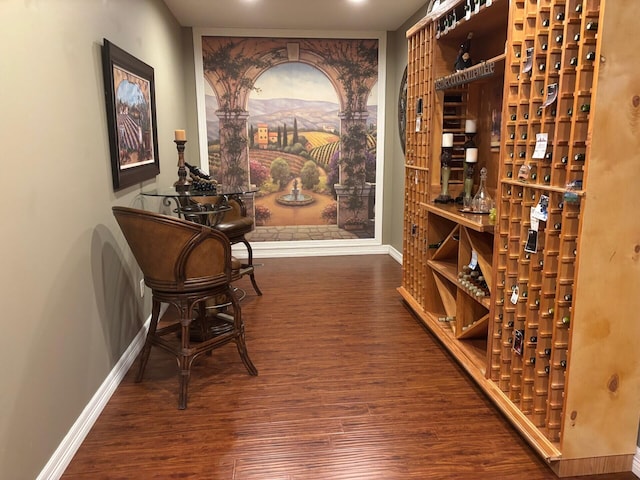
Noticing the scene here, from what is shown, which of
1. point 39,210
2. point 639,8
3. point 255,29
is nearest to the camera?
point 639,8

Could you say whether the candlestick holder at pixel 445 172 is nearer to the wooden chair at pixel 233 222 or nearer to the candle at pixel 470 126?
the candle at pixel 470 126

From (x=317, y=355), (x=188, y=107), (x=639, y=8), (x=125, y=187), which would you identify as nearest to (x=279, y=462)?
(x=317, y=355)

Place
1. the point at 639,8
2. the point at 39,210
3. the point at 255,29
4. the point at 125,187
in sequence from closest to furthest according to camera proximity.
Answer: the point at 639,8, the point at 39,210, the point at 125,187, the point at 255,29

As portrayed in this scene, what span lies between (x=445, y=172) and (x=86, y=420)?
2.54 metres

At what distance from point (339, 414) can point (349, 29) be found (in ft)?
14.0

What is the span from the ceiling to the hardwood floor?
2854mm

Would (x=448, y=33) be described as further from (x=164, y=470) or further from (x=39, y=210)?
(x=164, y=470)

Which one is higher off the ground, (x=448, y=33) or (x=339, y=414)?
(x=448, y=33)

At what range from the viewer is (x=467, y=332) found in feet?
9.47

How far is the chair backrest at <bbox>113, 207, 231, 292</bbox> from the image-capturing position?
2.30 meters

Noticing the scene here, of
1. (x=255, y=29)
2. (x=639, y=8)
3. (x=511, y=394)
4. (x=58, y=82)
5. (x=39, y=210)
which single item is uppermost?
(x=255, y=29)

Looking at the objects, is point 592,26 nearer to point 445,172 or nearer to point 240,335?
point 445,172

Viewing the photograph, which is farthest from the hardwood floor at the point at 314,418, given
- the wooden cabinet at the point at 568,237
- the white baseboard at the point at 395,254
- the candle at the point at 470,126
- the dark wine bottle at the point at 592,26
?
the white baseboard at the point at 395,254

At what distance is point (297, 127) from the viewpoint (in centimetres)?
541
